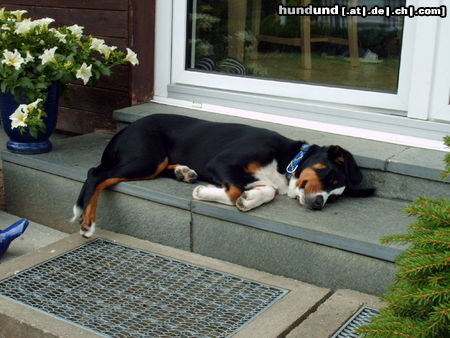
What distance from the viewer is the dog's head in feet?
10.7

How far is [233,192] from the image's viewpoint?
3.32 metres

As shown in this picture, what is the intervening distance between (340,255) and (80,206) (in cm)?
142

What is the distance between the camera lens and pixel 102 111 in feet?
15.8

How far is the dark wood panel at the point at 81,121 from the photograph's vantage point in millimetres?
4812

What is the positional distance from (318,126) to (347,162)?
0.78 m

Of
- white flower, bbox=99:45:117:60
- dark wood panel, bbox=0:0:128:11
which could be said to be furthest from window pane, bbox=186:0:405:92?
white flower, bbox=99:45:117:60

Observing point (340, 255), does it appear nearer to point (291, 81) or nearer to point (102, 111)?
point (291, 81)

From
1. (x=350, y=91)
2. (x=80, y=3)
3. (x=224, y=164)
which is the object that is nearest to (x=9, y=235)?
(x=224, y=164)

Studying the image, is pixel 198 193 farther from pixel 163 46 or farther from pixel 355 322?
pixel 163 46

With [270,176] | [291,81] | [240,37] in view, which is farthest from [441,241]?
[240,37]

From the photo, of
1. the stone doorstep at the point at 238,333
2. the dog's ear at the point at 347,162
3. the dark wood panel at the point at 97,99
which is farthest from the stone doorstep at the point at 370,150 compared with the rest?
the stone doorstep at the point at 238,333

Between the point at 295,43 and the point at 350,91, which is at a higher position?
the point at 295,43

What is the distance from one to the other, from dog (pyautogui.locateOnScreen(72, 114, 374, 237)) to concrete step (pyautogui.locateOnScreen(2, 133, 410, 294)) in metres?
0.07

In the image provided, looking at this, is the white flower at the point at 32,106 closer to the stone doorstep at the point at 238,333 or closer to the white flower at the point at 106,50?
the white flower at the point at 106,50
